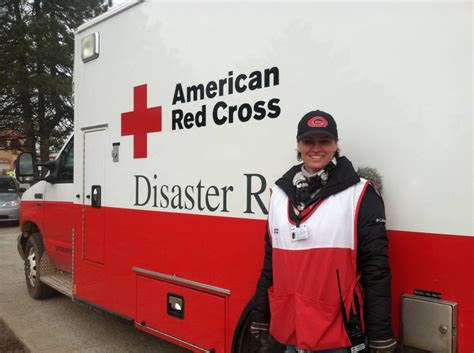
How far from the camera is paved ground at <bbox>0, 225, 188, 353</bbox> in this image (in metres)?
3.89

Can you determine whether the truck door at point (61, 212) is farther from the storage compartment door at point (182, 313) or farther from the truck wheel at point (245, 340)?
the truck wheel at point (245, 340)

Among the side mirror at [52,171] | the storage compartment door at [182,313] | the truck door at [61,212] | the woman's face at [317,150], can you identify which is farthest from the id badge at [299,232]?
the side mirror at [52,171]

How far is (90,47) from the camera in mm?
3748

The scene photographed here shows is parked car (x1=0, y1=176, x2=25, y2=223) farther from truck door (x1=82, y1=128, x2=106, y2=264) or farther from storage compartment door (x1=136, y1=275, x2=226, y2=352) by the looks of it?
storage compartment door (x1=136, y1=275, x2=226, y2=352)

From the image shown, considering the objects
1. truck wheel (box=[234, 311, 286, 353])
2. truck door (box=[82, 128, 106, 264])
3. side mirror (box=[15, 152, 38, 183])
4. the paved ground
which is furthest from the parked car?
truck wheel (box=[234, 311, 286, 353])

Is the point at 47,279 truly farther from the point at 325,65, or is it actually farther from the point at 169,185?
the point at 325,65

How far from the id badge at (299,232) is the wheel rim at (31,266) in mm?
4393

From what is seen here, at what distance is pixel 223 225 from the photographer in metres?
2.59

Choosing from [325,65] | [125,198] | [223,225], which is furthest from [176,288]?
[325,65]

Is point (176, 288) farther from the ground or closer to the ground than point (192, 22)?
closer to the ground

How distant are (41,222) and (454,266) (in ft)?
15.1

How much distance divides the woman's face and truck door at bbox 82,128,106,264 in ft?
7.32

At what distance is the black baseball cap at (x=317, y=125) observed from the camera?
6.05ft

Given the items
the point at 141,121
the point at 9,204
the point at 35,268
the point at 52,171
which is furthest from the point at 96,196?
the point at 9,204
